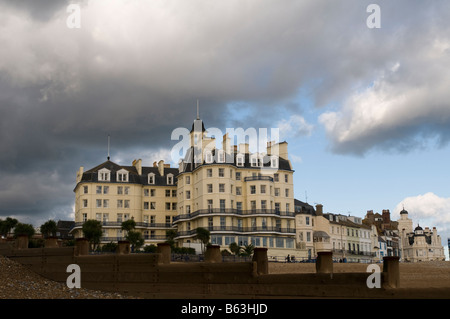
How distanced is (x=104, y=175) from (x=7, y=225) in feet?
48.1

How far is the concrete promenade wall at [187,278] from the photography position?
21609mm

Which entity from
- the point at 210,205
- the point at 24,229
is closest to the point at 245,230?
the point at 210,205

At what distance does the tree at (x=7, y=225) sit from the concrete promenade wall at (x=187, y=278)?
40.4m

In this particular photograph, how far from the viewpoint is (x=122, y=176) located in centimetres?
7881

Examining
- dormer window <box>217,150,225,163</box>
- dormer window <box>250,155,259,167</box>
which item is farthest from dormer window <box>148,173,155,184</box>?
dormer window <box>250,155,259,167</box>

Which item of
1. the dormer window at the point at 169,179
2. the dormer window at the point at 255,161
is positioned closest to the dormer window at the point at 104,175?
the dormer window at the point at 169,179

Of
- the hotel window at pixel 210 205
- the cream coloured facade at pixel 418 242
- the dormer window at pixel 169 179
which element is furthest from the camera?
the cream coloured facade at pixel 418 242

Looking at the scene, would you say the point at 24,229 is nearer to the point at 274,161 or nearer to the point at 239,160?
the point at 239,160

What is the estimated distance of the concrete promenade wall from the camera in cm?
2161

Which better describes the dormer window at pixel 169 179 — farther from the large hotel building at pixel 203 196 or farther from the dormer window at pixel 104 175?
the dormer window at pixel 104 175
